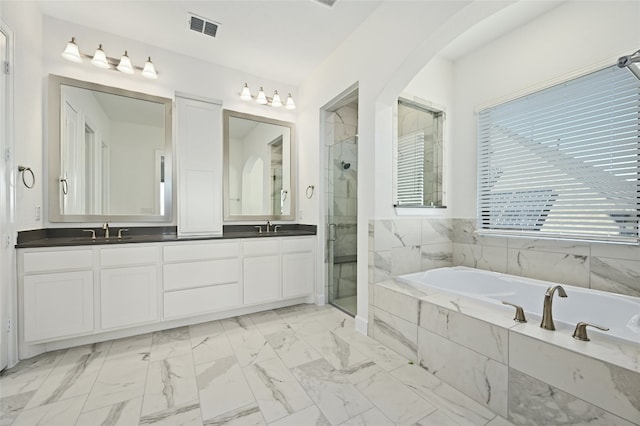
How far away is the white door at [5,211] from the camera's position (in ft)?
5.71

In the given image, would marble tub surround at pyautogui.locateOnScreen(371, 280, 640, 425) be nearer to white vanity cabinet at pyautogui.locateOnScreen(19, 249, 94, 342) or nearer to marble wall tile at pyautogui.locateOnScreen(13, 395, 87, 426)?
marble wall tile at pyautogui.locateOnScreen(13, 395, 87, 426)

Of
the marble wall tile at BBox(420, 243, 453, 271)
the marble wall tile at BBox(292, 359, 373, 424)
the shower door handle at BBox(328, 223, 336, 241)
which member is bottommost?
the marble wall tile at BBox(292, 359, 373, 424)

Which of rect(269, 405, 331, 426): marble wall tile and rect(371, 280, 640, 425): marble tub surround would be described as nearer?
rect(371, 280, 640, 425): marble tub surround

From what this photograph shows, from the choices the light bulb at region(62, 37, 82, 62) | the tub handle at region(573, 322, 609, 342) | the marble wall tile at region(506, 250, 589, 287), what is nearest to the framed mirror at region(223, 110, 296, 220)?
the light bulb at region(62, 37, 82, 62)

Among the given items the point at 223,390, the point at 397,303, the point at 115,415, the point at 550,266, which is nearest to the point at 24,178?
the point at 115,415

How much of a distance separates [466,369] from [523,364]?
0.33 metres

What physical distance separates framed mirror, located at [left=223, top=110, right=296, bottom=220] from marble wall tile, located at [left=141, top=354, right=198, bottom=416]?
1.57m

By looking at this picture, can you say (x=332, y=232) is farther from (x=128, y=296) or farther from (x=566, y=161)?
(x=566, y=161)

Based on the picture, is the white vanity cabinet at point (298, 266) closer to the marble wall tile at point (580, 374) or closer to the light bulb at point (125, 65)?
the marble wall tile at point (580, 374)

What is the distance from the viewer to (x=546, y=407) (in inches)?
47.8

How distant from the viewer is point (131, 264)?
2.24 meters

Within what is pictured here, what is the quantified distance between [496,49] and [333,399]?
10.9 ft

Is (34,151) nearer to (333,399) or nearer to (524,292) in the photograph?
(333,399)

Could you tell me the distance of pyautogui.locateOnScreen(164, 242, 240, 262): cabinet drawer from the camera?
2414 millimetres
